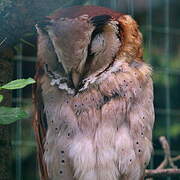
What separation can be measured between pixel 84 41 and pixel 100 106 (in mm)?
278

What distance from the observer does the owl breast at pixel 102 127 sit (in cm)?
201

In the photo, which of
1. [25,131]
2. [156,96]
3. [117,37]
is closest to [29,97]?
[25,131]

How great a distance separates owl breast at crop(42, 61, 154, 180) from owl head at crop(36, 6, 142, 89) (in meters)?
0.06

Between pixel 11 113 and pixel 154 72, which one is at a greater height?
pixel 11 113

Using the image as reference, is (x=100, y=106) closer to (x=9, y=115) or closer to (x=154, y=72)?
(x=9, y=115)

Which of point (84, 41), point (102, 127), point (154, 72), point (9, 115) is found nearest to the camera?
point (9, 115)

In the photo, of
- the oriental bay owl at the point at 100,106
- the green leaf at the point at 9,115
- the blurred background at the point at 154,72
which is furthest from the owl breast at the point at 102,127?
the green leaf at the point at 9,115

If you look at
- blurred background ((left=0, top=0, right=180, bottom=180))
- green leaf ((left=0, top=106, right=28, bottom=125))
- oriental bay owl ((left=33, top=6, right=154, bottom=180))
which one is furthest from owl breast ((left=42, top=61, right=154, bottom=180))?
green leaf ((left=0, top=106, right=28, bottom=125))

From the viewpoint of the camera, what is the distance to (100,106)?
2035 millimetres

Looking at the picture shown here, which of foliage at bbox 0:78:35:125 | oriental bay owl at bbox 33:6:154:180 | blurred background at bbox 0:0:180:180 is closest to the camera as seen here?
foliage at bbox 0:78:35:125

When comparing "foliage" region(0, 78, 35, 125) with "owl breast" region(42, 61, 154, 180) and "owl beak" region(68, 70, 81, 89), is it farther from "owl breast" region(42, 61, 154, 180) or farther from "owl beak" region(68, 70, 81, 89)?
"owl breast" region(42, 61, 154, 180)

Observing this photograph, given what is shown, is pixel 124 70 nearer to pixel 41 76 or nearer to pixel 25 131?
pixel 41 76

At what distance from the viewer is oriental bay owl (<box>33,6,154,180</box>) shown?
6.51ft

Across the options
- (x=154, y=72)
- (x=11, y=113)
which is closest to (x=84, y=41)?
(x=11, y=113)
